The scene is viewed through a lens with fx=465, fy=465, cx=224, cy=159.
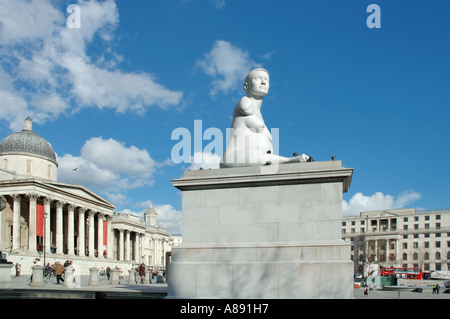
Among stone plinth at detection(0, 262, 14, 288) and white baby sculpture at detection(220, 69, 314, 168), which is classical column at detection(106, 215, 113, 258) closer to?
stone plinth at detection(0, 262, 14, 288)

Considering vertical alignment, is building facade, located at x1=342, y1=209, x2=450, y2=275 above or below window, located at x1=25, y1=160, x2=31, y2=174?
below

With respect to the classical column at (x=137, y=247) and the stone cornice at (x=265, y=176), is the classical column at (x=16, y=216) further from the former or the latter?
the stone cornice at (x=265, y=176)

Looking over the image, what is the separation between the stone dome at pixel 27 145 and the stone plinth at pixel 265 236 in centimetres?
7908

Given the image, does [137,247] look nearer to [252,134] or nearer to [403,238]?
[403,238]

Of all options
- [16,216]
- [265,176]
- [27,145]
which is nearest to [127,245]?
[27,145]

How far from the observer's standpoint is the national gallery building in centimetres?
6700

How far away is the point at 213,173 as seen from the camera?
1220 centimetres

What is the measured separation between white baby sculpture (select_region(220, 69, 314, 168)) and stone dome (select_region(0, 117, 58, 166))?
78641 millimetres

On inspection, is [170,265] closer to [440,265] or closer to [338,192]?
[338,192]

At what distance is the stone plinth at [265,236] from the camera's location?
35.2 ft

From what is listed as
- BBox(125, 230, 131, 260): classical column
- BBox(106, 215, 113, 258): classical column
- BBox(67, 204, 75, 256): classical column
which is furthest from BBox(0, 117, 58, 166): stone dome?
BBox(125, 230, 131, 260): classical column

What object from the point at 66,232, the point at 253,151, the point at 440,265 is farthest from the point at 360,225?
the point at 253,151

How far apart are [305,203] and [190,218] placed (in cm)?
304

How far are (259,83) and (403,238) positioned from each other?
136 metres
